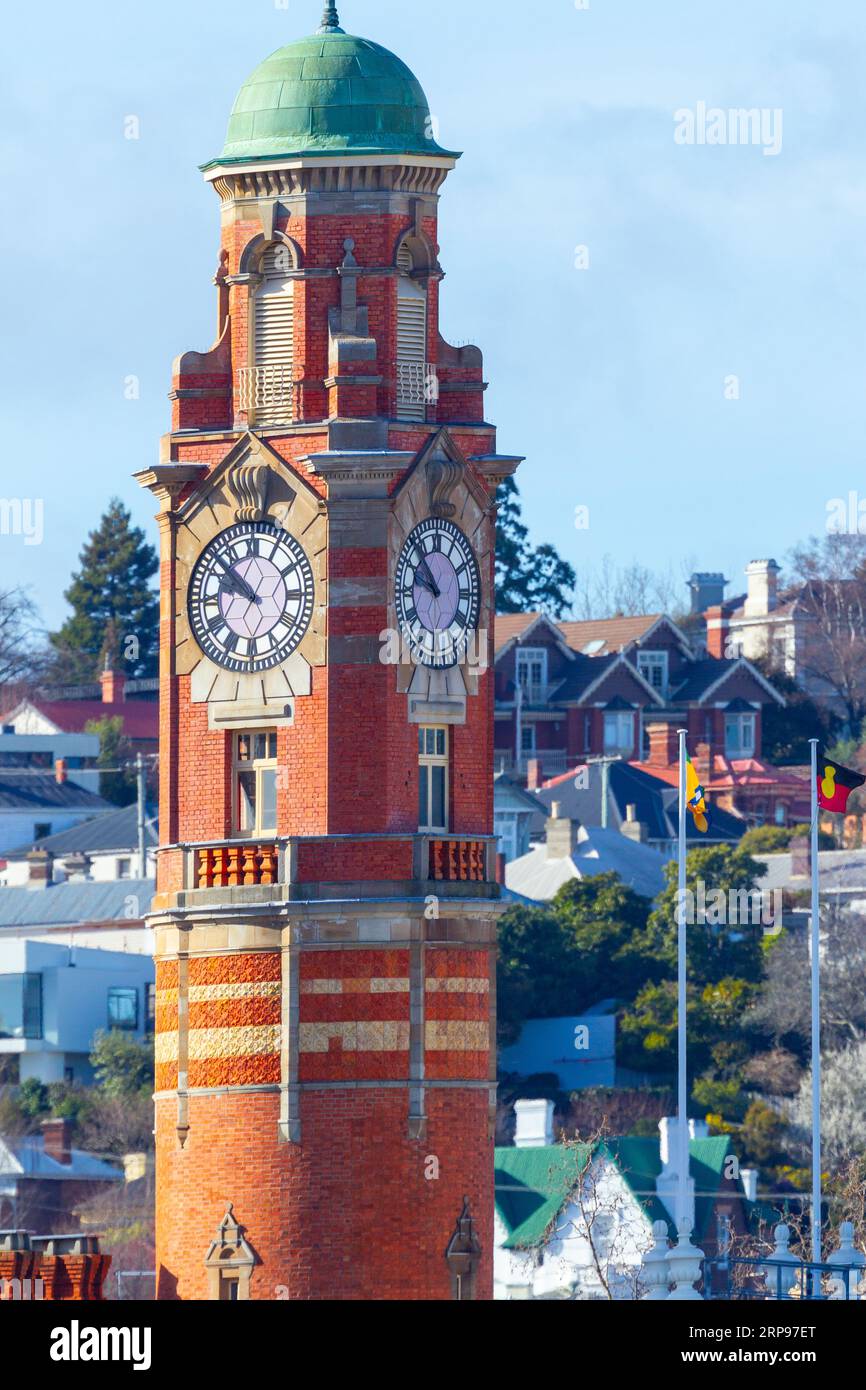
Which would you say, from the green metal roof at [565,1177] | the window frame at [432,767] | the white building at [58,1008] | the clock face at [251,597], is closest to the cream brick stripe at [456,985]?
the window frame at [432,767]

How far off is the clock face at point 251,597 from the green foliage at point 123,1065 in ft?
255

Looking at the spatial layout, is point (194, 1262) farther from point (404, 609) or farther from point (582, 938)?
point (582, 938)

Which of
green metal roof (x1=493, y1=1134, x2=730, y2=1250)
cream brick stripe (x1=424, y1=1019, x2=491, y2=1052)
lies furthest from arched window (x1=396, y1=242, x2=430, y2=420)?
green metal roof (x1=493, y1=1134, x2=730, y2=1250)

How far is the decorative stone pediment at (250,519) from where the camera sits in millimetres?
62844

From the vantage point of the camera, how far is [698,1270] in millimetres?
62125

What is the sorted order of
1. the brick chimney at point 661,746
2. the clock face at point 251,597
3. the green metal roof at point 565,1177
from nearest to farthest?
the clock face at point 251,597 < the green metal roof at point 565,1177 < the brick chimney at point 661,746

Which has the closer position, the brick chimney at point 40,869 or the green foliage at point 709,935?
the green foliage at point 709,935

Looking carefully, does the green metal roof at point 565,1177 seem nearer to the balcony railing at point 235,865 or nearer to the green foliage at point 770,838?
the green foliage at point 770,838

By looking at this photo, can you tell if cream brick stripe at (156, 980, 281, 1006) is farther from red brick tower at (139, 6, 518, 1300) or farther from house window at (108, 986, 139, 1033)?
house window at (108, 986, 139, 1033)

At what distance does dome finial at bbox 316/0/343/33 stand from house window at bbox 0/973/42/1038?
8890 centimetres

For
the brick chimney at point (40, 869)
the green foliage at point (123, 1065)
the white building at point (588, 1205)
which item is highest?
the brick chimney at point (40, 869)

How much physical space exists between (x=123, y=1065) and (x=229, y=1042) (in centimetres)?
8025

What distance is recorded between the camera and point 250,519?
208 ft

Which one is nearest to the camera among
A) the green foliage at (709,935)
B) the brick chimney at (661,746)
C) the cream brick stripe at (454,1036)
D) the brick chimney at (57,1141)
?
the cream brick stripe at (454,1036)
